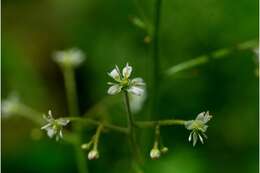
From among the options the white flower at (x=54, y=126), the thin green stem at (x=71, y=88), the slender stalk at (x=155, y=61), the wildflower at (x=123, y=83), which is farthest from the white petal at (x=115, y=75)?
the thin green stem at (x=71, y=88)

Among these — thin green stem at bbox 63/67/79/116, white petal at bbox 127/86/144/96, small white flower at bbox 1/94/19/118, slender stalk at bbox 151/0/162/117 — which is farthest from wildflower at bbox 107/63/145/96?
thin green stem at bbox 63/67/79/116

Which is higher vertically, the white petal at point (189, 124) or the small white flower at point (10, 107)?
the small white flower at point (10, 107)

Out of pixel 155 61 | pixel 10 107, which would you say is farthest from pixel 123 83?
pixel 10 107

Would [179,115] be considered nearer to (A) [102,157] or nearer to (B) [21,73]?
(A) [102,157]

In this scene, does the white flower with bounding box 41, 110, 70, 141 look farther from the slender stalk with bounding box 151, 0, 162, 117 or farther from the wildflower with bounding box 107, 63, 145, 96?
the slender stalk with bounding box 151, 0, 162, 117

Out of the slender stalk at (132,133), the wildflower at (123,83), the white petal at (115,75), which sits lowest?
the slender stalk at (132,133)

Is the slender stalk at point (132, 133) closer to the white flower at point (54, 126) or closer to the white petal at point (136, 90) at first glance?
the white petal at point (136, 90)

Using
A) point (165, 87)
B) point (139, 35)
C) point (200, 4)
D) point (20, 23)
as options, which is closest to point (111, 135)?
point (165, 87)

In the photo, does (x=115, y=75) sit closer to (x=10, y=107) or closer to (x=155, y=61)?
(x=155, y=61)
